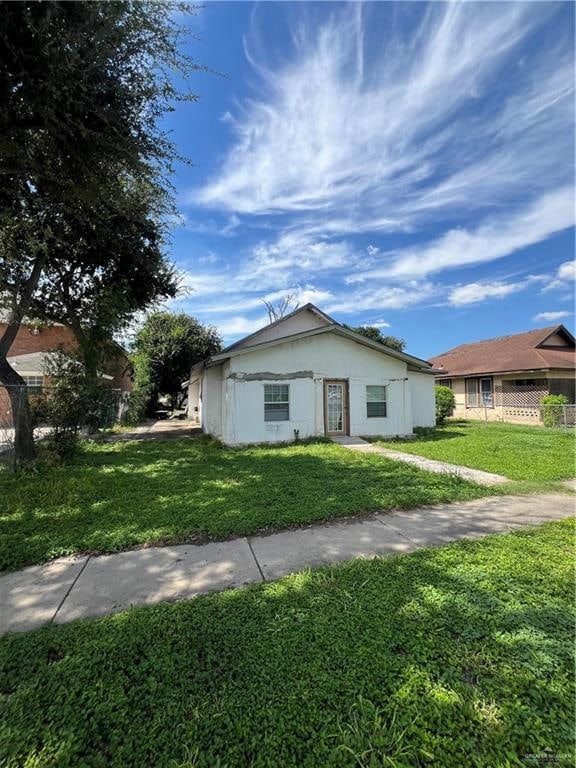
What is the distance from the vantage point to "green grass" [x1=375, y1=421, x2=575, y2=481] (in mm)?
7445

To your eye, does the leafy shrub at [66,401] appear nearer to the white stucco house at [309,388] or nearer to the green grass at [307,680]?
the white stucco house at [309,388]

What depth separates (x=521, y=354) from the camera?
19203 millimetres

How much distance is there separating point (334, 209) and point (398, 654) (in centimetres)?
1437

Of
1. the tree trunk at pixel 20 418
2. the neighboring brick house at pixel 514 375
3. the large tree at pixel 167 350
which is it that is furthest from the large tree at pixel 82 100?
the neighboring brick house at pixel 514 375

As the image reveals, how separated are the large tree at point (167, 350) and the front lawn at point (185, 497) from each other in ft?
45.8

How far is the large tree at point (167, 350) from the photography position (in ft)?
71.6

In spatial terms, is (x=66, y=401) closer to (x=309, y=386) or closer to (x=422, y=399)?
(x=309, y=386)

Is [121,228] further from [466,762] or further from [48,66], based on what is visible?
[466,762]

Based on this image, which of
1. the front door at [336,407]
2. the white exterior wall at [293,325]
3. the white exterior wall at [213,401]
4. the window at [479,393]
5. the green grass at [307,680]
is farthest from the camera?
the window at [479,393]

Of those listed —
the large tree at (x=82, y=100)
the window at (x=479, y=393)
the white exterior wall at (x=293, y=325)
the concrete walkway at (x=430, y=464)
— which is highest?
the large tree at (x=82, y=100)

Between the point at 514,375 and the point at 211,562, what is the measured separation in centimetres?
1989

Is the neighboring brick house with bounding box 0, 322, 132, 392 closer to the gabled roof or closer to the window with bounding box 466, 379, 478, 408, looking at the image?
the gabled roof

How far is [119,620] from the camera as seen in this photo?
8.69ft

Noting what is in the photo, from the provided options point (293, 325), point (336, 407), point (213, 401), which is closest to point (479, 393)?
point (336, 407)
